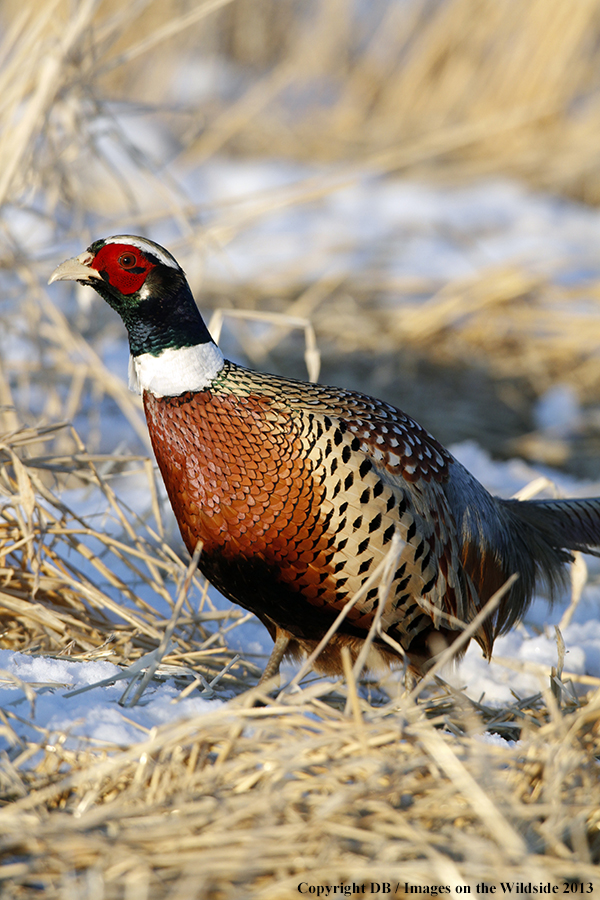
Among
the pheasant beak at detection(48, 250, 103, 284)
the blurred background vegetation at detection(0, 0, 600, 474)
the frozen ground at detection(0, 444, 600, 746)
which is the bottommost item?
the frozen ground at detection(0, 444, 600, 746)

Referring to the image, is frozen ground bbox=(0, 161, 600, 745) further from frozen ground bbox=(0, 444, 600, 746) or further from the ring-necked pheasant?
the ring-necked pheasant

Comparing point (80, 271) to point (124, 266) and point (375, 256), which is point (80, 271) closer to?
point (124, 266)

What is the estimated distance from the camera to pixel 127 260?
2113 millimetres

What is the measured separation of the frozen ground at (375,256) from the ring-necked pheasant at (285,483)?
34cm

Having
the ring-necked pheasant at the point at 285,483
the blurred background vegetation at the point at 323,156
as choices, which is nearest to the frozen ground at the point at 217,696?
the ring-necked pheasant at the point at 285,483

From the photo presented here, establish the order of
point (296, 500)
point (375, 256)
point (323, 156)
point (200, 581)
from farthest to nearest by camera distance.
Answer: point (323, 156) → point (375, 256) → point (200, 581) → point (296, 500)

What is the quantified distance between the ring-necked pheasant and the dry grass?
227 mm

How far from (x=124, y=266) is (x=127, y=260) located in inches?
0.6

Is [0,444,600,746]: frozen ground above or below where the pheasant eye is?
below

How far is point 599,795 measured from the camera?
1.49m

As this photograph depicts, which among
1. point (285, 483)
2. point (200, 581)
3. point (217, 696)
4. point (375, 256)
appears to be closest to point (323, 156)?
point (375, 256)

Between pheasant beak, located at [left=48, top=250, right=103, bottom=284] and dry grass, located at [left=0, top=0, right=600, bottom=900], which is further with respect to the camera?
pheasant beak, located at [left=48, top=250, right=103, bottom=284]

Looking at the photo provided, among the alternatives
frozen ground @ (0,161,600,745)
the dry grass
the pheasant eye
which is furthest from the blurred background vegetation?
the pheasant eye

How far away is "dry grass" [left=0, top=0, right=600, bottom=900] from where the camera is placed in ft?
4.39
